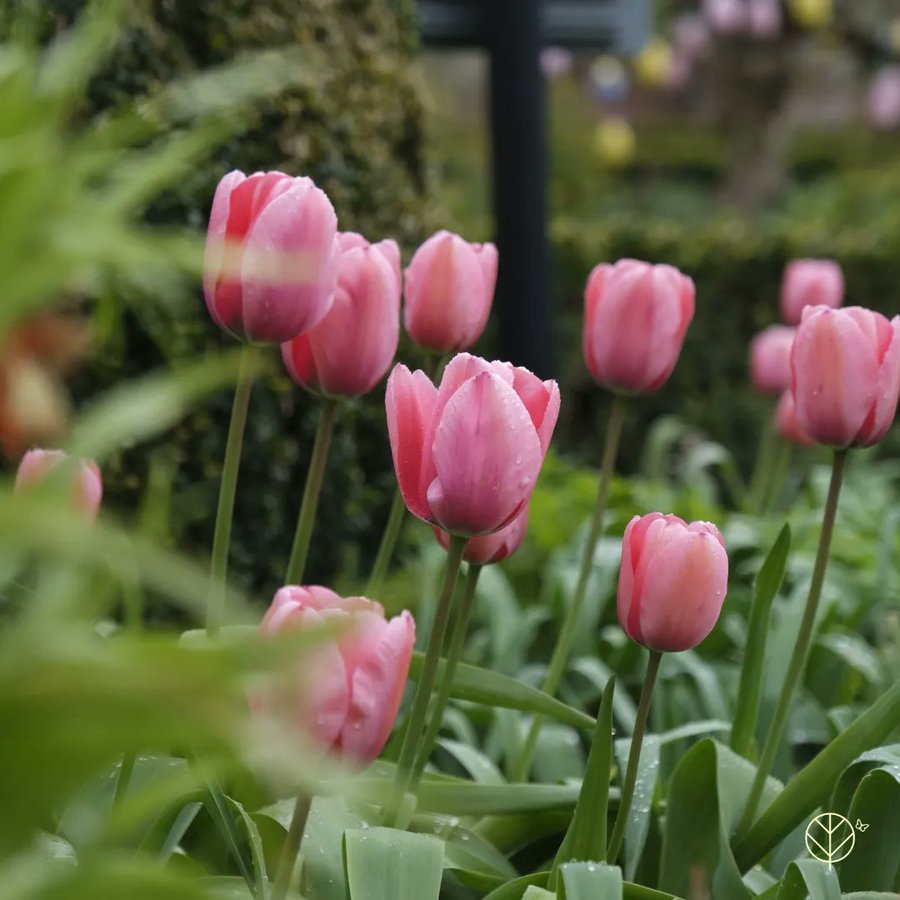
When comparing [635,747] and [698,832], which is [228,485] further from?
[698,832]

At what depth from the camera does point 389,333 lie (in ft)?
4.46

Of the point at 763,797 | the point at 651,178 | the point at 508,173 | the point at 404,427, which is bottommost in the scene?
the point at 651,178

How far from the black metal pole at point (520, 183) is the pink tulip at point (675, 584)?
2.19m

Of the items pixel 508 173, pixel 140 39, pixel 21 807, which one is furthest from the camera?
pixel 508 173

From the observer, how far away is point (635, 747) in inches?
50.6

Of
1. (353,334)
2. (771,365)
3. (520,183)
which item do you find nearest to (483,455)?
(353,334)

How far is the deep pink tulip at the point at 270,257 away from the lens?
1.19 m

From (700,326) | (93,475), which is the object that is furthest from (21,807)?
(700,326)

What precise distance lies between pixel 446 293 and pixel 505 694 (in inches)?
16.6

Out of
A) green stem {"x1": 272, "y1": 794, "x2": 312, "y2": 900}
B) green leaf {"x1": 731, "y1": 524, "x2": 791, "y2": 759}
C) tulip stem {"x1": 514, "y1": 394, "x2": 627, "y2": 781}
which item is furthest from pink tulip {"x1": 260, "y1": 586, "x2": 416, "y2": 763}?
tulip stem {"x1": 514, "y1": 394, "x2": 627, "y2": 781}

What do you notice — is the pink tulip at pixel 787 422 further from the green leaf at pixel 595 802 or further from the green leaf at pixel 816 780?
the green leaf at pixel 595 802

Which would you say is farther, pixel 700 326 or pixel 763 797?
pixel 700 326

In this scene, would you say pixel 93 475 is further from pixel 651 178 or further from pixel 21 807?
pixel 651 178

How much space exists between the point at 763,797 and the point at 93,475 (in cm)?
83
